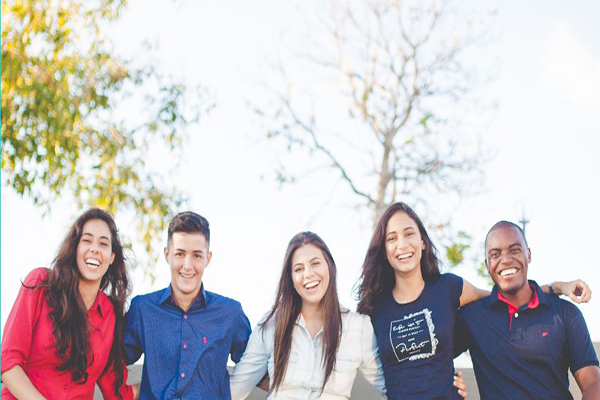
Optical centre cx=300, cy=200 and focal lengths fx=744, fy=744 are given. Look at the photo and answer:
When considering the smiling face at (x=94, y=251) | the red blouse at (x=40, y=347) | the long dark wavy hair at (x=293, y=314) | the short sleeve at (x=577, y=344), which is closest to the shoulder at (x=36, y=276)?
the red blouse at (x=40, y=347)

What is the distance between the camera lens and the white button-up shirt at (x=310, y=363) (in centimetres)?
333

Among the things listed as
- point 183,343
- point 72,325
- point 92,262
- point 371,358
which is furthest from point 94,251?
point 371,358

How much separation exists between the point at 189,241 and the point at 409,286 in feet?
3.44

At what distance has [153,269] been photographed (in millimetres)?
8086

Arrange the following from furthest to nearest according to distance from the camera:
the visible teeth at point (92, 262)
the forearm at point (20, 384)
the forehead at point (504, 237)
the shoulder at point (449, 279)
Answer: the shoulder at point (449, 279) < the forehead at point (504, 237) < the visible teeth at point (92, 262) < the forearm at point (20, 384)

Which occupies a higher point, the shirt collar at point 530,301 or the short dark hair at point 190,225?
the short dark hair at point 190,225

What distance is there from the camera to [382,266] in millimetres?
3621

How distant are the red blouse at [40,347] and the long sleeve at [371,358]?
1.15 meters

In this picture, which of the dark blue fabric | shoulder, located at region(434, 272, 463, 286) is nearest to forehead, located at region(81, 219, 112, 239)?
the dark blue fabric

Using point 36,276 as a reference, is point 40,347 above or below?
below

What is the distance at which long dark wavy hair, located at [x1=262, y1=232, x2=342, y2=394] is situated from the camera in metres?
3.34

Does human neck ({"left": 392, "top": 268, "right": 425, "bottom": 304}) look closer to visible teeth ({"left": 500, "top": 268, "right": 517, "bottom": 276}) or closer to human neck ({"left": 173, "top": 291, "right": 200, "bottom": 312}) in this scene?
visible teeth ({"left": 500, "top": 268, "right": 517, "bottom": 276})

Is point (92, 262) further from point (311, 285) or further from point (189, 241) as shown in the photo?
point (311, 285)

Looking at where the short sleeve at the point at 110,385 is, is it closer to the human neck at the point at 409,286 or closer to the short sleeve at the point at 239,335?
the short sleeve at the point at 239,335
